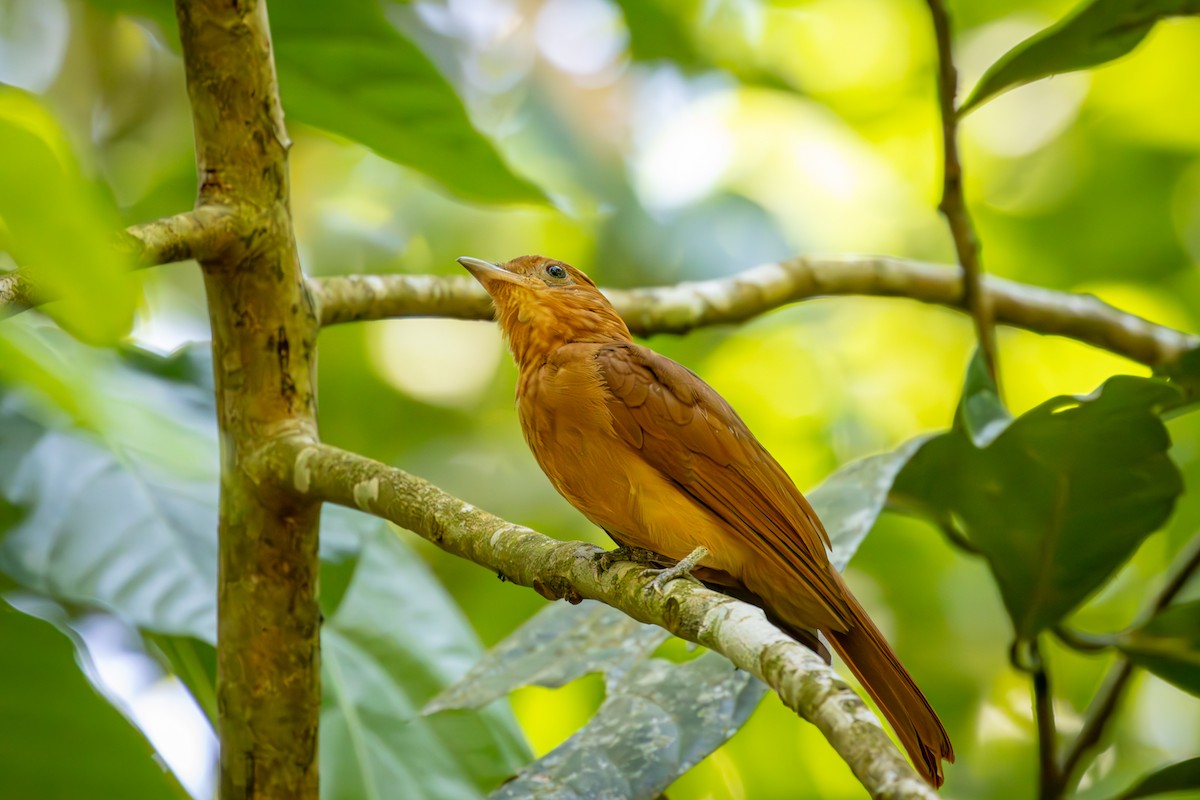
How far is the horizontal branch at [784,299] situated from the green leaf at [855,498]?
659 mm

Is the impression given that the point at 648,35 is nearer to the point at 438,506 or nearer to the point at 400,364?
the point at 400,364

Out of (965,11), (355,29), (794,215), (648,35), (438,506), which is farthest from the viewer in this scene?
(794,215)

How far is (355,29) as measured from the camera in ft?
9.16

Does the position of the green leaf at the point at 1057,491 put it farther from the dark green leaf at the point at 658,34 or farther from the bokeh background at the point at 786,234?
the dark green leaf at the point at 658,34

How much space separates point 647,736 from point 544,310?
126 centimetres

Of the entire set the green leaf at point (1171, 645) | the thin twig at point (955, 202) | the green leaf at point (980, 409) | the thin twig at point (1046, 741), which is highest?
the thin twig at point (955, 202)

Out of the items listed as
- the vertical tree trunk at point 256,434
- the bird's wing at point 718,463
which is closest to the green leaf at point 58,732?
the vertical tree trunk at point 256,434

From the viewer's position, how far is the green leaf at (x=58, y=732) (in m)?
2.08

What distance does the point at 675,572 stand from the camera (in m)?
2.05

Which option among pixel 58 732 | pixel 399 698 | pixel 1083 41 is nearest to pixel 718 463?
pixel 399 698

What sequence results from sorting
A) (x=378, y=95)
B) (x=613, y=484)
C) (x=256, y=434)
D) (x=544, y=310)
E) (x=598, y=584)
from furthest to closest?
(x=544, y=310), (x=378, y=95), (x=613, y=484), (x=256, y=434), (x=598, y=584)

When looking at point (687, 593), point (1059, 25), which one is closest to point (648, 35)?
point (1059, 25)

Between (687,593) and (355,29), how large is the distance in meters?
1.82

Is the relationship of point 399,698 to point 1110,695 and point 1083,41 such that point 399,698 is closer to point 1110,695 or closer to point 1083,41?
point 1110,695
